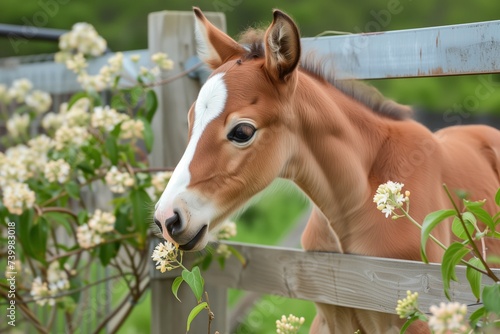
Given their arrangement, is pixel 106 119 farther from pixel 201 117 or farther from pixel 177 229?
pixel 177 229

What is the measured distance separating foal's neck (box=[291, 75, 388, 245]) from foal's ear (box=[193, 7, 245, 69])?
0.24 meters

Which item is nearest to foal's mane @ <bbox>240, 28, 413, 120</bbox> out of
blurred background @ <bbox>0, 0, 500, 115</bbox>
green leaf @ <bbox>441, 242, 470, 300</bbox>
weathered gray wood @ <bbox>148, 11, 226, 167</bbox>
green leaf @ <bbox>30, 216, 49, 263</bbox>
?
weathered gray wood @ <bbox>148, 11, 226, 167</bbox>

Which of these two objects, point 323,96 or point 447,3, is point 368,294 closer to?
point 323,96

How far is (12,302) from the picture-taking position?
2.99 meters

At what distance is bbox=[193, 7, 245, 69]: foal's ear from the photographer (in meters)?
2.28

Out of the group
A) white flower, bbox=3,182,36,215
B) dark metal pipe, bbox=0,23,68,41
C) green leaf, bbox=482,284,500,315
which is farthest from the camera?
dark metal pipe, bbox=0,23,68,41

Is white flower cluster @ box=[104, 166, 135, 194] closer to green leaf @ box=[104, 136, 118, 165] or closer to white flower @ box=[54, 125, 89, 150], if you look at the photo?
green leaf @ box=[104, 136, 118, 165]

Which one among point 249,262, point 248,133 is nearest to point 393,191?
point 248,133

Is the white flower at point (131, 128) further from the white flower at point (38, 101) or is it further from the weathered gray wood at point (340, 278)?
the white flower at point (38, 101)

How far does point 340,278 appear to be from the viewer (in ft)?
7.77

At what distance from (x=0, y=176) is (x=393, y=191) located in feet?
6.32

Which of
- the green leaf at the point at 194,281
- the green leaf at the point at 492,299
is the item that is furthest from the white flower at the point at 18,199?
the green leaf at the point at 492,299

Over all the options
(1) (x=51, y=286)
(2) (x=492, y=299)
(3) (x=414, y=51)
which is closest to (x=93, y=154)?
(1) (x=51, y=286)

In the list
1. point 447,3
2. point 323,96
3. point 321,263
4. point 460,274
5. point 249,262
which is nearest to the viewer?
point 460,274
